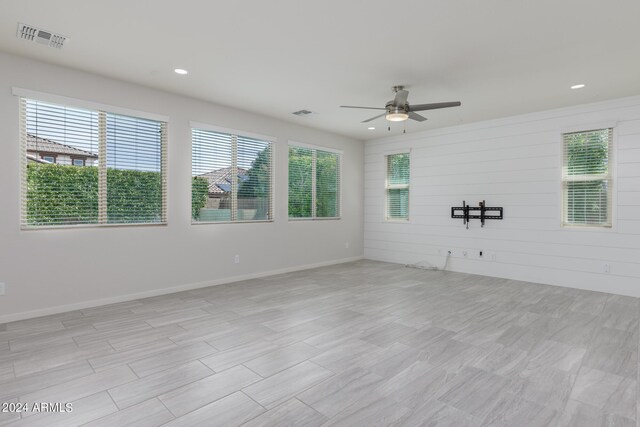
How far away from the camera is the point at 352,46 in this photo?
11.2 feet

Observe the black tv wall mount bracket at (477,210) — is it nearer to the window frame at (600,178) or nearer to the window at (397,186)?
the window frame at (600,178)

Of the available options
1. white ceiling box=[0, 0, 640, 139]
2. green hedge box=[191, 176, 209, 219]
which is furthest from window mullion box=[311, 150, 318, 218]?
green hedge box=[191, 176, 209, 219]

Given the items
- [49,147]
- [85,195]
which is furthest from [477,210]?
[49,147]

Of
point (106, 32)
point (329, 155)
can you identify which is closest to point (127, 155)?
point (106, 32)

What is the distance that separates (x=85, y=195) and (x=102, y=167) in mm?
397

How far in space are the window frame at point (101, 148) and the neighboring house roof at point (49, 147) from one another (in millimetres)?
61

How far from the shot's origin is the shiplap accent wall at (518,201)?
488 cm

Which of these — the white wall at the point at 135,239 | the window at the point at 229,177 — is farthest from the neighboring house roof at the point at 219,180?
the white wall at the point at 135,239

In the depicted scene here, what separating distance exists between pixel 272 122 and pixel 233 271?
8.89 feet

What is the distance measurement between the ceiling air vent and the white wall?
632mm

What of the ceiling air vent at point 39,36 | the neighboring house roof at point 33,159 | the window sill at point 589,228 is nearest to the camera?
the ceiling air vent at point 39,36

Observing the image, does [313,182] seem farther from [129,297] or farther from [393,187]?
[129,297]

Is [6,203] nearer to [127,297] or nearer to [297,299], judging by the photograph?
[127,297]

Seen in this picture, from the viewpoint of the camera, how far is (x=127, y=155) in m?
4.50
